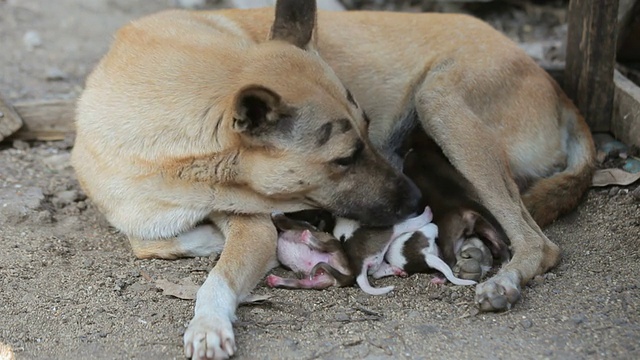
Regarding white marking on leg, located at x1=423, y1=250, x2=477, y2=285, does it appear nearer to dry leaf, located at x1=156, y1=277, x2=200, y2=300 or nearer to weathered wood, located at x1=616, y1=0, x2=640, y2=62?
dry leaf, located at x1=156, y1=277, x2=200, y2=300

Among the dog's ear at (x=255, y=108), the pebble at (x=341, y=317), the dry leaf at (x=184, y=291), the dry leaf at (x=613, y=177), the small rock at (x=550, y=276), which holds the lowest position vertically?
the dry leaf at (x=613, y=177)

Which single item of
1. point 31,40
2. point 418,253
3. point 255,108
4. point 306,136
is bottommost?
point 31,40

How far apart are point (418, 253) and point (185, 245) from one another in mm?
1217

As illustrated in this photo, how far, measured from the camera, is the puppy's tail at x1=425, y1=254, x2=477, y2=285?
13.8 feet

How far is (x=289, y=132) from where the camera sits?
401 cm

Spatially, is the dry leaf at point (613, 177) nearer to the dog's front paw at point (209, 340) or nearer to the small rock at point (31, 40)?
the dog's front paw at point (209, 340)

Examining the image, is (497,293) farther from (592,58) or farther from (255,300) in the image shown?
(592,58)

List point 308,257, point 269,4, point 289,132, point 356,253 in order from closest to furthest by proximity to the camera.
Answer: point 289,132
point 356,253
point 308,257
point 269,4

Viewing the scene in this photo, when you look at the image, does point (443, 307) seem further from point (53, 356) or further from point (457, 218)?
point (53, 356)

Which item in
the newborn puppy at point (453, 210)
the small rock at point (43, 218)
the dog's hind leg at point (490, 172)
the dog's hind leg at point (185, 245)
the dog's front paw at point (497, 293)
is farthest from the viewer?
the small rock at point (43, 218)

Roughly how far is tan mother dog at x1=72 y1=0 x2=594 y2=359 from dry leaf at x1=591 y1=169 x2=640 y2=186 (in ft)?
0.66

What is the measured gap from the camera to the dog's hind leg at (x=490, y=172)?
4.21m

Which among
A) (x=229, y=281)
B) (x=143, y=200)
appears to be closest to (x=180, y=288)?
(x=229, y=281)

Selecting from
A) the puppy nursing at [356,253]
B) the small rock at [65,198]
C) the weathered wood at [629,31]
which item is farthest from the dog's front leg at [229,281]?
the weathered wood at [629,31]
